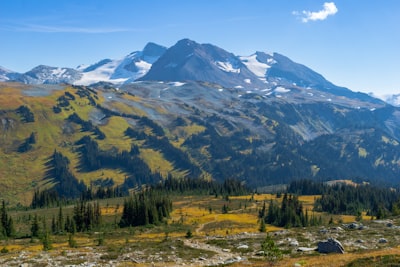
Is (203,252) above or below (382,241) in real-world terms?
below

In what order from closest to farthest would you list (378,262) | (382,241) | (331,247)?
1. (378,262)
2. (331,247)
3. (382,241)

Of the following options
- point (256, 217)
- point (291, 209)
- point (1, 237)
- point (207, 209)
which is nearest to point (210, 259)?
point (1, 237)

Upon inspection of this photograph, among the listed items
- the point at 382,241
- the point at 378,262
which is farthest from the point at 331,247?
the point at 378,262

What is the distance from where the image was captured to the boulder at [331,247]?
57197mm

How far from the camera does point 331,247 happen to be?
57.7 meters

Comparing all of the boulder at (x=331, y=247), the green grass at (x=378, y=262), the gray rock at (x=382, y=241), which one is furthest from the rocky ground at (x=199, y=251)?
the green grass at (x=378, y=262)

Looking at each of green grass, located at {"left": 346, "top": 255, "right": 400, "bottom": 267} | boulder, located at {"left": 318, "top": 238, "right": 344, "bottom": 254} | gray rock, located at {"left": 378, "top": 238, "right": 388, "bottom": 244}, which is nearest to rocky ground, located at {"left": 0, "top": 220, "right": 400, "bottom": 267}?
gray rock, located at {"left": 378, "top": 238, "right": 388, "bottom": 244}

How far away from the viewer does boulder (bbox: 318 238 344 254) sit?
188 ft

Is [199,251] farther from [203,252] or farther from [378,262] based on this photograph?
[378,262]

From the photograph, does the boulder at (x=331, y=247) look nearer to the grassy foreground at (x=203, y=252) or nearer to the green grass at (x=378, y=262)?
the grassy foreground at (x=203, y=252)

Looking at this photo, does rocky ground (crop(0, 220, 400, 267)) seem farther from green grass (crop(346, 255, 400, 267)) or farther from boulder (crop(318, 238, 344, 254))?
green grass (crop(346, 255, 400, 267))

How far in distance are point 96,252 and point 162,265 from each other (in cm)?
1602

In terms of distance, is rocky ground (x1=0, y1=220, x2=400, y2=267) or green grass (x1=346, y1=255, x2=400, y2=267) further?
rocky ground (x1=0, y1=220, x2=400, y2=267)

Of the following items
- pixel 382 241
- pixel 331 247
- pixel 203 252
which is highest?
pixel 331 247
